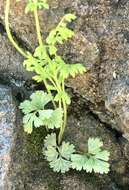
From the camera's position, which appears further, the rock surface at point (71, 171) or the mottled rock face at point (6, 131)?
the rock surface at point (71, 171)

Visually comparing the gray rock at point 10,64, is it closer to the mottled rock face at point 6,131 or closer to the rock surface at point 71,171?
the mottled rock face at point 6,131

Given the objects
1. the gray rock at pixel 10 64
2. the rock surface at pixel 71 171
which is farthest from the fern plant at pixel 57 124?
the gray rock at pixel 10 64

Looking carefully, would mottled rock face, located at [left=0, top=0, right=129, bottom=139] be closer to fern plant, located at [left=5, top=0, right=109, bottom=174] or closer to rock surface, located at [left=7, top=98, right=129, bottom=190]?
fern plant, located at [left=5, top=0, right=109, bottom=174]

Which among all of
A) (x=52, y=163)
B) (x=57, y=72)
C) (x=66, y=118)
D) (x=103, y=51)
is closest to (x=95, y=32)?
(x=103, y=51)

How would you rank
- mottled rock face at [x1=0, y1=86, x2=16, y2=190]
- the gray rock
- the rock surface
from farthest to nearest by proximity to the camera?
the gray rock < the rock surface < mottled rock face at [x1=0, y1=86, x2=16, y2=190]

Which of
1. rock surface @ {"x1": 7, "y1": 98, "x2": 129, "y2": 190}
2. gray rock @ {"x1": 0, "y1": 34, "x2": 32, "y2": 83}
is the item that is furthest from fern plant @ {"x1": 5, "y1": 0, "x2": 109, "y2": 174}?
gray rock @ {"x1": 0, "y1": 34, "x2": 32, "y2": 83}
